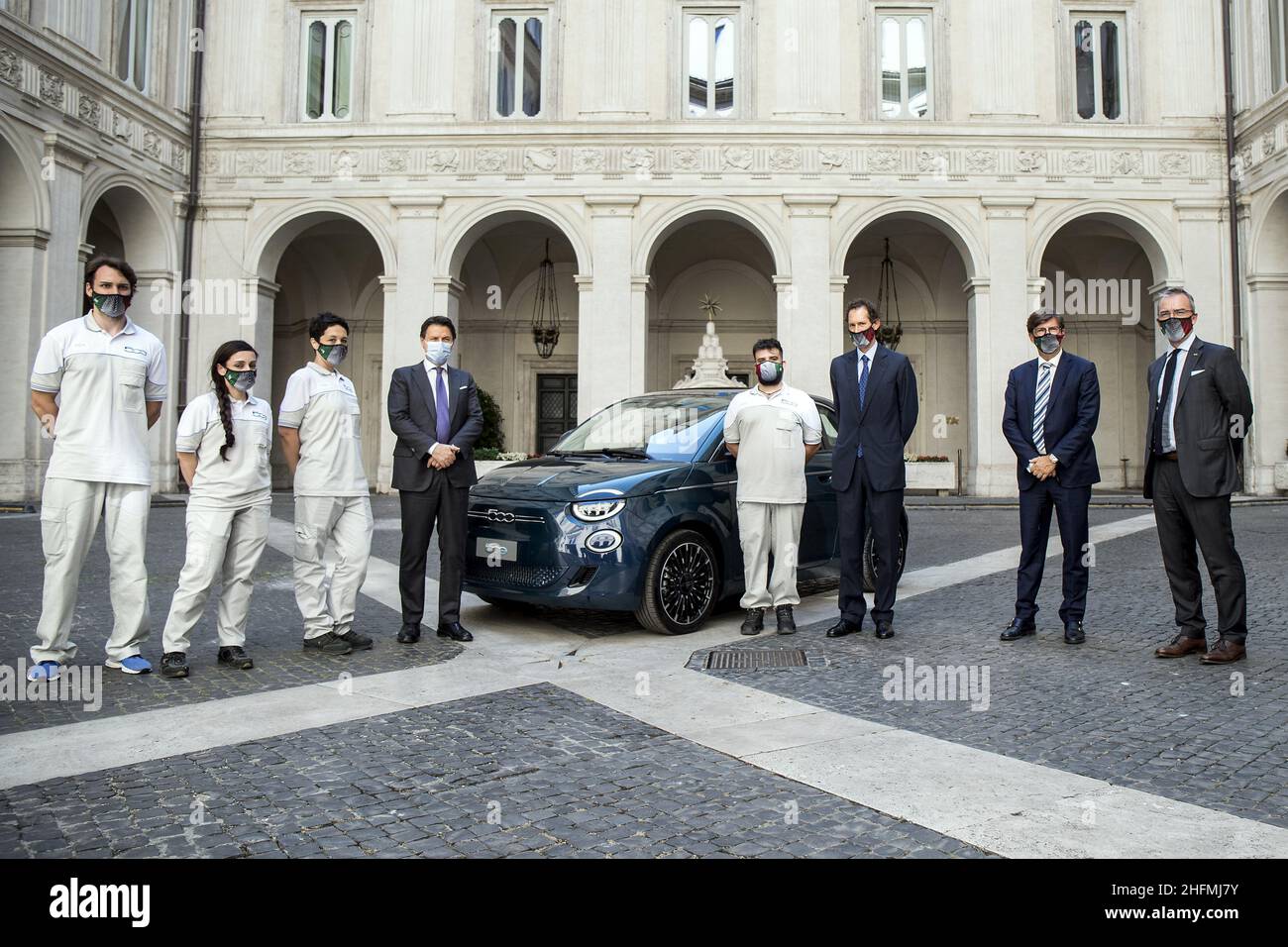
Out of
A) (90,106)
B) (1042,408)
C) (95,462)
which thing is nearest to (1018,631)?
(1042,408)

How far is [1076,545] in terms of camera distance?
5.82 metres

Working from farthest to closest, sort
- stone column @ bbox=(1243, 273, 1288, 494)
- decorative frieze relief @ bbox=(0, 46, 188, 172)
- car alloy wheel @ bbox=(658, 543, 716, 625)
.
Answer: stone column @ bbox=(1243, 273, 1288, 494)
decorative frieze relief @ bbox=(0, 46, 188, 172)
car alloy wheel @ bbox=(658, 543, 716, 625)

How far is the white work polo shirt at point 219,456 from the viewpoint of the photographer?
5105 mm

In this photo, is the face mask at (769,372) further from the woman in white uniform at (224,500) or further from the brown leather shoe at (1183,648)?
the woman in white uniform at (224,500)

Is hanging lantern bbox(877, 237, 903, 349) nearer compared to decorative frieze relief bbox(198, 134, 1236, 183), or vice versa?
decorative frieze relief bbox(198, 134, 1236, 183)

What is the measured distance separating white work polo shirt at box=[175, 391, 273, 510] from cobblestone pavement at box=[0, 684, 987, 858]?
183 cm

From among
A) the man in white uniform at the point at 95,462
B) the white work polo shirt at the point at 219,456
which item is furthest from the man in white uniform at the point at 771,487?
the man in white uniform at the point at 95,462

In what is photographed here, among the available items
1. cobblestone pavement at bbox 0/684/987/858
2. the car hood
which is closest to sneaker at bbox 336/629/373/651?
the car hood

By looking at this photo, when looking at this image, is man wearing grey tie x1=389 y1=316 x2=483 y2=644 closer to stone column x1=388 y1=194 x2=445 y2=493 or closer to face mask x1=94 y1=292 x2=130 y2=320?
face mask x1=94 y1=292 x2=130 y2=320

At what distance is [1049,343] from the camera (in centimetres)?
606

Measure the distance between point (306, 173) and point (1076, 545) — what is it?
1904 cm

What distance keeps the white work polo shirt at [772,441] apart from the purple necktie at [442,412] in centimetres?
186

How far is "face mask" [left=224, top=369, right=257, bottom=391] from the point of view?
206 inches
